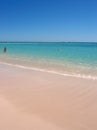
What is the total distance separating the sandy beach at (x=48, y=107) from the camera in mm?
3607

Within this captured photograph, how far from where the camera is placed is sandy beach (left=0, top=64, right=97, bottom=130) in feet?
11.8

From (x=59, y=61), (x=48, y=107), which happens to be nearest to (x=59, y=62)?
(x=59, y=61)

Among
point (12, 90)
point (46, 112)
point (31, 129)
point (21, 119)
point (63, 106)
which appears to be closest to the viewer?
point (31, 129)

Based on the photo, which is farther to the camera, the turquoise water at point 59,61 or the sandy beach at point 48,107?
the turquoise water at point 59,61

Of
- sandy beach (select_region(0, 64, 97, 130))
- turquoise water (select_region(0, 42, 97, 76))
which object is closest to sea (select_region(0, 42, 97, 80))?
turquoise water (select_region(0, 42, 97, 76))

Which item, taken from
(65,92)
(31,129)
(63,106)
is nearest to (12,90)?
(65,92)

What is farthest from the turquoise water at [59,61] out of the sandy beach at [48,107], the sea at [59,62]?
the sandy beach at [48,107]

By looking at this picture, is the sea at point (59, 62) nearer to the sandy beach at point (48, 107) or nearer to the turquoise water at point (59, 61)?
the turquoise water at point (59, 61)

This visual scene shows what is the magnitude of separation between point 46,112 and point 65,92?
65.2 inches

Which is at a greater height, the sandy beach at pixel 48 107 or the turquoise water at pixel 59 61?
the sandy beach at pixel 48 107

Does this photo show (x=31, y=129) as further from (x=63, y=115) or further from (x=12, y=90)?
(x=12, y=90)

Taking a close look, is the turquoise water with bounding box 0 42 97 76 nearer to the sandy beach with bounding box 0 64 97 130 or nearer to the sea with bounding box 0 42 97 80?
the sea with bounding box 0 42 97 80

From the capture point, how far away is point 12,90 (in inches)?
239

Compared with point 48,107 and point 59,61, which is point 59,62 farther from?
point 48,107
